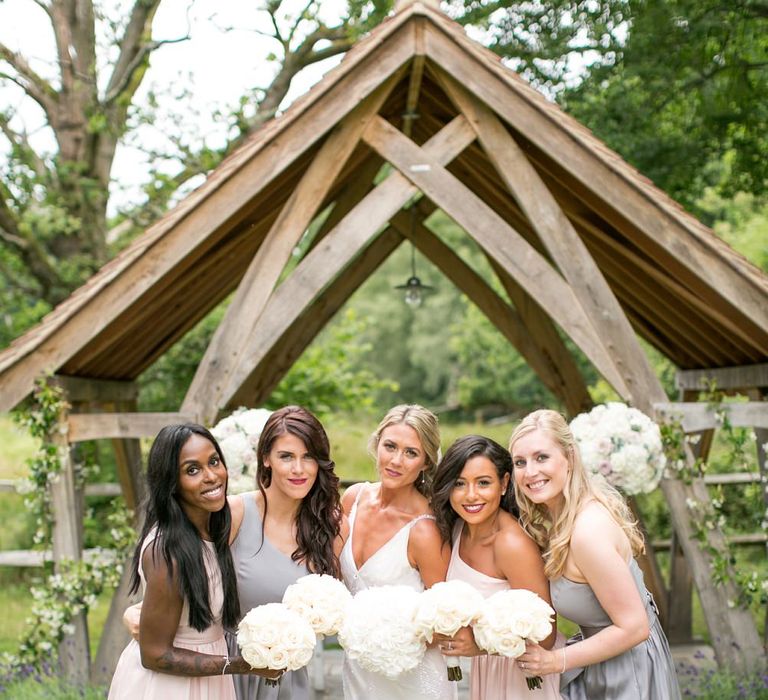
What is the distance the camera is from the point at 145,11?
1209 centimetres

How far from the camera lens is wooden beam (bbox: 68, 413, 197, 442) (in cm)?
602

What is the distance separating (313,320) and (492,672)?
5.74 m

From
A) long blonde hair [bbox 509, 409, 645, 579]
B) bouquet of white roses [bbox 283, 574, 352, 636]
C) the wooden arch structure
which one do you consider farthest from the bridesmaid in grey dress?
the wooden arch structure

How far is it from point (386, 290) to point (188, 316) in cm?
2349

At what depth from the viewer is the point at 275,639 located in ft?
10.0

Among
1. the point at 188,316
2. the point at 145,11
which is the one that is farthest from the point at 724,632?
the point at 145,11

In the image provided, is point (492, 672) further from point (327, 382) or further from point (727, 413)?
point (327, 382)

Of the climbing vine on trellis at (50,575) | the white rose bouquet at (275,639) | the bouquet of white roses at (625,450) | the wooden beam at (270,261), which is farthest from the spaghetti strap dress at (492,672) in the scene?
the climbing vine on trellis at (50,575)

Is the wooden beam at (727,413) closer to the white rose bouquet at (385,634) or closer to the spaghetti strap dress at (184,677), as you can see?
the white rose bouquet at (385,634)

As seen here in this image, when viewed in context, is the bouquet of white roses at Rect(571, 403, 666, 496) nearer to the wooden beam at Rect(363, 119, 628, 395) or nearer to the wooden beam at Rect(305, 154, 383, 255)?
the wooden beam at Rect(363, 119, 628, 395)

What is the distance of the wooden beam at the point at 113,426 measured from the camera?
19.7ft

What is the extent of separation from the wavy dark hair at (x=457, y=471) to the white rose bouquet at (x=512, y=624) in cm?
56

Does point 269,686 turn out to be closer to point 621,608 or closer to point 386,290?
point 621,608

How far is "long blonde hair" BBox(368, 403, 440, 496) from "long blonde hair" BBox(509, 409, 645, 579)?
43 cm
